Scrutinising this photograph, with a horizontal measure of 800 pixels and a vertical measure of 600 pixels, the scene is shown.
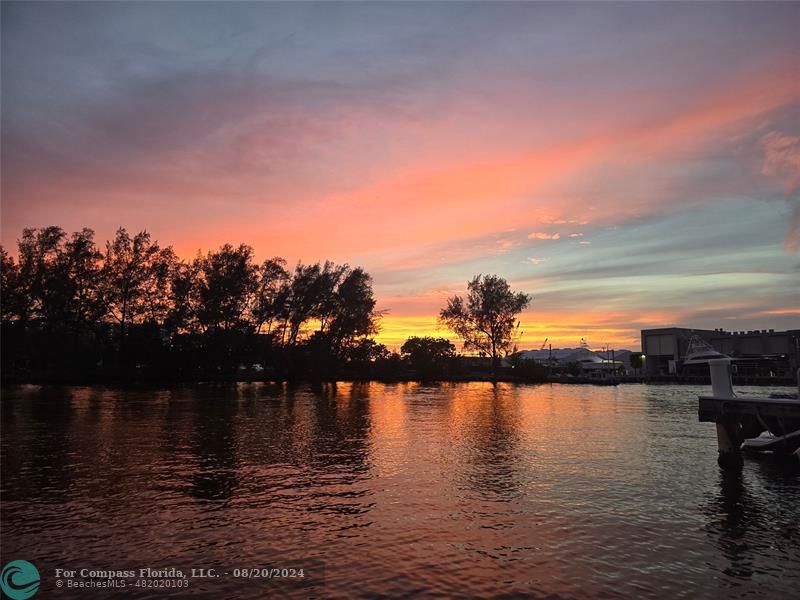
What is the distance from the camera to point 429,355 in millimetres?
154875

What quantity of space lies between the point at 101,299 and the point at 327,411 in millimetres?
77590

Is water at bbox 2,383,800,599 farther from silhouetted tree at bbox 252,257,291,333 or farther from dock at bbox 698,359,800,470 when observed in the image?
silhouetted tree at bbox 252,257,291,333

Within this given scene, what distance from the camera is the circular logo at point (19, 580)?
968 cm

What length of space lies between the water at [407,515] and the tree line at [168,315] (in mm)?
81111

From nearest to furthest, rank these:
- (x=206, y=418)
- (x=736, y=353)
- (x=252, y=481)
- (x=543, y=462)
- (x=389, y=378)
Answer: (x=252, y=481) < (x=543, y=462) < (x=206, y=418) < (x=389, y=378) < (x=736, y=353)

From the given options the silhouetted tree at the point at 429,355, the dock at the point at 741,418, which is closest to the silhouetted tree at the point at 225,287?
the silhouetted tree at the point at 429,355

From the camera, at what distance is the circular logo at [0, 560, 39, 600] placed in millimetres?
9680

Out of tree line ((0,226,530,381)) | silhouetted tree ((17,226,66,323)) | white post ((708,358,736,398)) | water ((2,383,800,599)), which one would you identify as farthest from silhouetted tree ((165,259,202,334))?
white post ((708,358,736,398))

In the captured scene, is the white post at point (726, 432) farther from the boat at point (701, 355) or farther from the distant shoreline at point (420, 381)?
the distant shoreline at point (420, 381)

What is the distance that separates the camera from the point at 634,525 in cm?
1369

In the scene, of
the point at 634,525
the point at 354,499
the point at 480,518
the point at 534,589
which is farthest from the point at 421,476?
the point at 534,589

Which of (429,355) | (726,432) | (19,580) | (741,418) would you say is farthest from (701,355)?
(429,355)

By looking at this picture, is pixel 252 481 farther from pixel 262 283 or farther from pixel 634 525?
pixel 262 283

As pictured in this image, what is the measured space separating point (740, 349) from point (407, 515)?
189 meters
